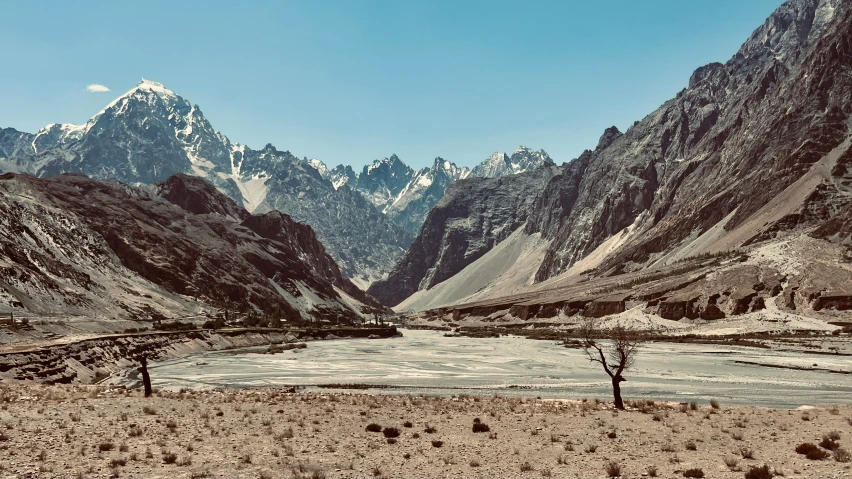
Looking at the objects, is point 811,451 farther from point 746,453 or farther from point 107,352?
point 107,352

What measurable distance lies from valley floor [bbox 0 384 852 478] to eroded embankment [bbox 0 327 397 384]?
84.6 feet

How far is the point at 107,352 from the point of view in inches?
3174

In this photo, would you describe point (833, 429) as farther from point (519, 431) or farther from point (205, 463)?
point (205, 463)

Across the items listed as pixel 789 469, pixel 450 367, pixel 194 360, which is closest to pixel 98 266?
pixel 194 360

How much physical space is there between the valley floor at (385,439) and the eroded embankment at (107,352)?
25.8m

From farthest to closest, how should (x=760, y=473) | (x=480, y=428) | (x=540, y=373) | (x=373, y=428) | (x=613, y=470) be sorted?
(x=540, y=373)
(x=480, y=428)
(x=373, y=428)
(x=613, y=470)
(x=760, y=473)

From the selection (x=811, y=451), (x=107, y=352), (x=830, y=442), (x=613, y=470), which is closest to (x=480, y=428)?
(x=613, y=470)

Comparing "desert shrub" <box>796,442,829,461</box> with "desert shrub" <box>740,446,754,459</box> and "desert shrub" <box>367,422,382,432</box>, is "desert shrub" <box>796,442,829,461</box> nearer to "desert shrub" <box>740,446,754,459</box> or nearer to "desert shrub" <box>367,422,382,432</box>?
"desert shrub" <box>740,446,754,459</box>

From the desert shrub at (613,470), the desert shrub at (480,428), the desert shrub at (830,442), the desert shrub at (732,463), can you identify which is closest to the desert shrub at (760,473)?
the desert shrub at (732,463)

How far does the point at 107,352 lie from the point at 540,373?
5810 centimetres

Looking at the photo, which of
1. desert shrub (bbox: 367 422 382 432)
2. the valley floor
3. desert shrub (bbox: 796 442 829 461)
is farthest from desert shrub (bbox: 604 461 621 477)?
desert shrub (bbox: 367 422 382 432)

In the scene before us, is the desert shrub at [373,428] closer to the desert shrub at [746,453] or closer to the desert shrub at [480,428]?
the desert shrub at [480,428]

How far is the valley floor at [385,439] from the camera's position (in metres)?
22.0

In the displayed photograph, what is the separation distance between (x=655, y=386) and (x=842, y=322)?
95757 mm
